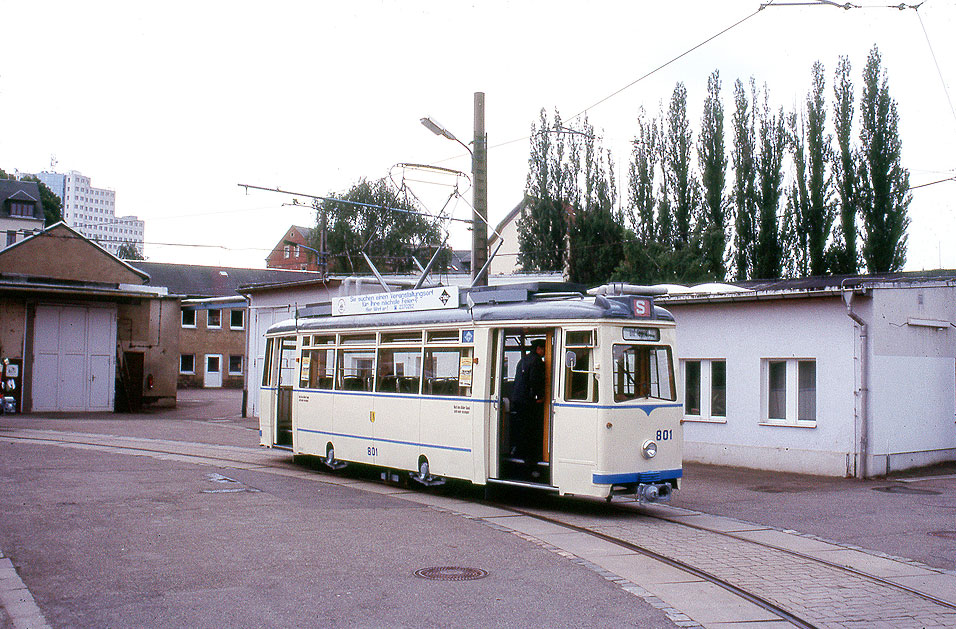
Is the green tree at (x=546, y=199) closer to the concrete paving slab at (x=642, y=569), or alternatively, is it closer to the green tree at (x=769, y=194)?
the green tree at (x=769, y=194)

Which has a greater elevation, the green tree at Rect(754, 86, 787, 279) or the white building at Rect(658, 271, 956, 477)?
the green tree at Rect(754, 86, 787, 279)

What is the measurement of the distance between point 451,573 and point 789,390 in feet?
39.0

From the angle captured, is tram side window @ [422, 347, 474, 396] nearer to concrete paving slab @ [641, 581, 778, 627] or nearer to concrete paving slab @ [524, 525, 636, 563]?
concrete paving slab @ [524, 525, 636, 563]

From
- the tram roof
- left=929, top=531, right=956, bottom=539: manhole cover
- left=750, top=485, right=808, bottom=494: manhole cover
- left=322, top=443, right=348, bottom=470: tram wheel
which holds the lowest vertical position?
left=750, top=485, right=808, bottom=494: manhole cover

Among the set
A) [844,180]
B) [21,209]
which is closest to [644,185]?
[844,180]

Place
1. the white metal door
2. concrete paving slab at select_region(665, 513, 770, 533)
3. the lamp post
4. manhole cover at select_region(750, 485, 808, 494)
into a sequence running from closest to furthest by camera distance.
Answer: concrete paving slab at select_region(665, 513, 770, 533) < manhole cover at select_region(750, 485, 808, 494) < the lamp post < the white metal door

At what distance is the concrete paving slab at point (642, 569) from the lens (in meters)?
8.32

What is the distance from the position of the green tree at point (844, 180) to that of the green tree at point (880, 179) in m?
0.36

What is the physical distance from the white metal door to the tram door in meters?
45.0

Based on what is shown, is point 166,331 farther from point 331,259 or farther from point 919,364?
point 331,259

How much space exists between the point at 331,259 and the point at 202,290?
376 inches

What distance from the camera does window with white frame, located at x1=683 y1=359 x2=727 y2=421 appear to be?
19875mm

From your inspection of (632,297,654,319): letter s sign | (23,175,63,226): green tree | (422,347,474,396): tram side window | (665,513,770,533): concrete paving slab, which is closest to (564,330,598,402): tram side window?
(632,297,654,319): letter s sign

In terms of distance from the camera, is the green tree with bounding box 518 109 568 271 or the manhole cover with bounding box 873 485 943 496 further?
the green tree with bounding box 518 109 568 271
